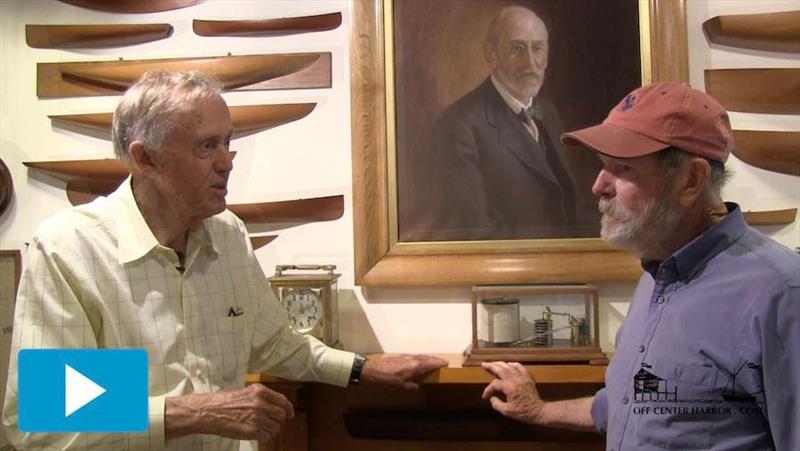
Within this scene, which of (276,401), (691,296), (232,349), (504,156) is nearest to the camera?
(691,296)

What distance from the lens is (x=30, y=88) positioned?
4.94 feet

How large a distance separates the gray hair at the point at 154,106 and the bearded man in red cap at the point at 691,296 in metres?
0.58

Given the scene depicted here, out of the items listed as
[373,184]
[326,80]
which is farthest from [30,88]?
[373,184]

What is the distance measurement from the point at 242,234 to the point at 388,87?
463mm

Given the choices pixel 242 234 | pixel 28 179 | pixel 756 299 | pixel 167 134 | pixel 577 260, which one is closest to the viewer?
pixel 756 299

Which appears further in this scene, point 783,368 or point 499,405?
point 499,405

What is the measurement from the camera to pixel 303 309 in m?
1.35

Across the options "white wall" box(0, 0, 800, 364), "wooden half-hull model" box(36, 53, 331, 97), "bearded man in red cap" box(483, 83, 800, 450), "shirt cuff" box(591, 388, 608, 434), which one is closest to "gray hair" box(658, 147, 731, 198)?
"bearded man in red cap" box(483, 83, 800, 450)

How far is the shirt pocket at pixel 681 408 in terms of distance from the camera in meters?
0.79

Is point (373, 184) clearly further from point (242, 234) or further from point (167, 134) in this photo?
point (167, 134)

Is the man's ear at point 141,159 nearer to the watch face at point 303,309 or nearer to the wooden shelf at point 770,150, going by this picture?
the watch face at point 303,309

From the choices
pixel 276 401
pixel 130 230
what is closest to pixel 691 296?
pixel 276 401

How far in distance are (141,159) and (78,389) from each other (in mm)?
647

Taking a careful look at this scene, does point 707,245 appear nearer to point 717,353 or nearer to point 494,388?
point 717,353
